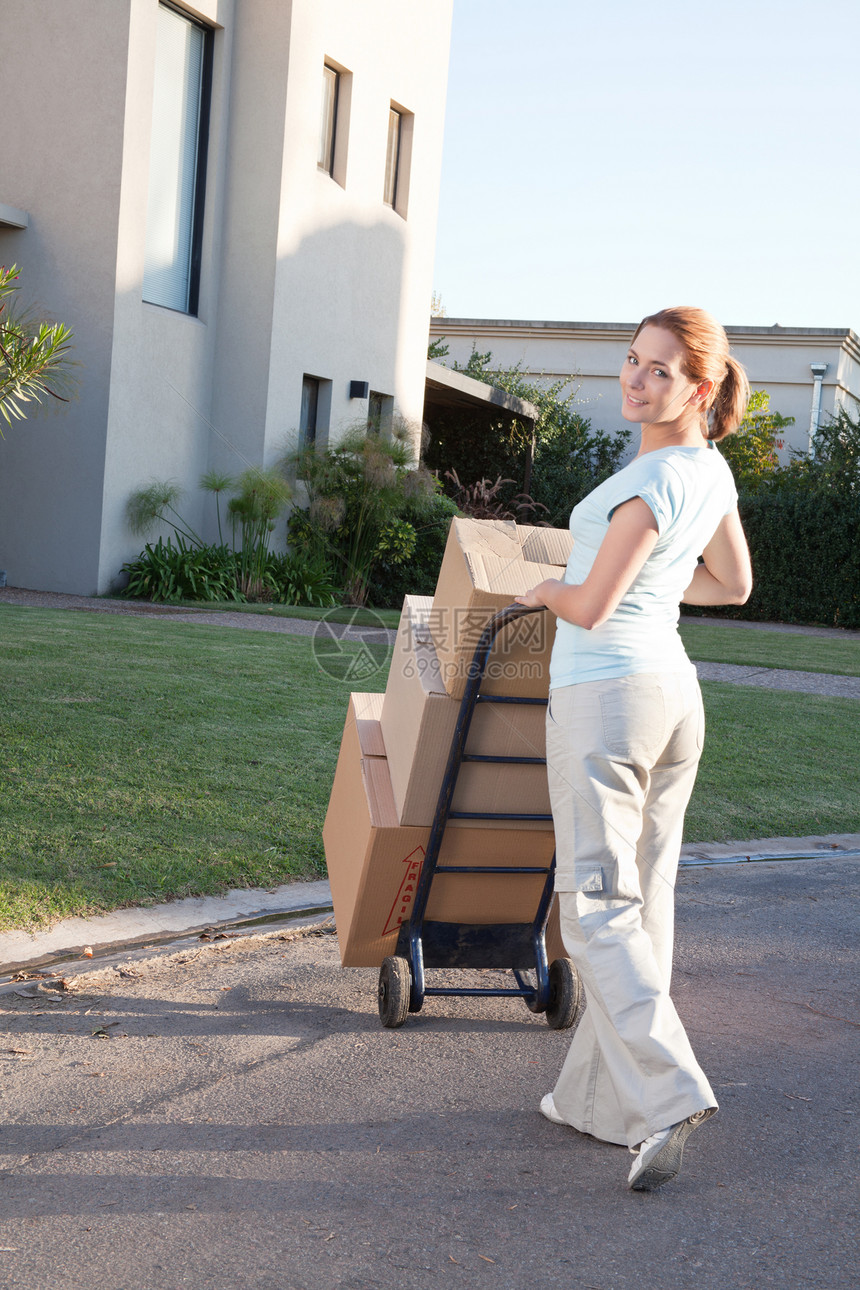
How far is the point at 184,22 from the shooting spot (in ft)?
44.8

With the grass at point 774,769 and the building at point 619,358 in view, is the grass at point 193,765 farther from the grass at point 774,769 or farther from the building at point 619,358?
the building at point 619,358

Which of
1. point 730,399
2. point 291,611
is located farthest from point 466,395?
point 730,399

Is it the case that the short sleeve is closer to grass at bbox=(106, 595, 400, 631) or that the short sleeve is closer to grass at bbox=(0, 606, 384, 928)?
grass at bbox=(0, 606, 384, 928)

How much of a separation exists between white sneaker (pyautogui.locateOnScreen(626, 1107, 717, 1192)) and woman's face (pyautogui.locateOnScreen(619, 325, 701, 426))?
150 cm

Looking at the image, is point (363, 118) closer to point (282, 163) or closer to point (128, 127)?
point (282, 163)

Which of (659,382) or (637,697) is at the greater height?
(659,382)

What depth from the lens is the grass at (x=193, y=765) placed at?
4367mm

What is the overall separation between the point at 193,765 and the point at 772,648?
1090cm

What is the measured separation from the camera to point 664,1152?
242 centimetres

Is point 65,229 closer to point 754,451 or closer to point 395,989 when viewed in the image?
point 395,989

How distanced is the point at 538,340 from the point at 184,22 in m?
16.5

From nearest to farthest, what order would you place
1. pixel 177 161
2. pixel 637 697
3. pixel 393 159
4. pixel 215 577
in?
pixel 637 697 → pixel 177 161 → pixel 215 577 → pixel 393 159

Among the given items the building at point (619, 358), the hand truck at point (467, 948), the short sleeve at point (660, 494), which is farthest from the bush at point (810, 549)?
the short sleeve at point (660, 494)

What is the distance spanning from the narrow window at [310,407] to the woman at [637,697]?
524 inches
